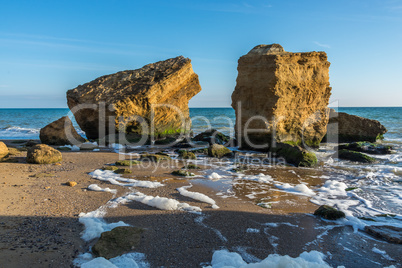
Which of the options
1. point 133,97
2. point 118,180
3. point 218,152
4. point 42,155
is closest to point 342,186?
point 218,152

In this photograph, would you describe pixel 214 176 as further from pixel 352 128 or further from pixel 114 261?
pixel 352 128

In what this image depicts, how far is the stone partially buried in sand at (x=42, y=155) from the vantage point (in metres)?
8.31

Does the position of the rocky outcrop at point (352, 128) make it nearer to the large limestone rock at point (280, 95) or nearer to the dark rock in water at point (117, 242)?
the large limestone rock at point (280, 95)

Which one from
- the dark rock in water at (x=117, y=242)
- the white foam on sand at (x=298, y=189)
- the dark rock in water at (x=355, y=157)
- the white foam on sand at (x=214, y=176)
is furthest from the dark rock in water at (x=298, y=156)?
the dark rock in water at (x=117, y=242)

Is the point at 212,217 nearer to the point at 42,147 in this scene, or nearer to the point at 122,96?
the point at 42,147

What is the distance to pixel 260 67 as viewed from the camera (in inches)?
504

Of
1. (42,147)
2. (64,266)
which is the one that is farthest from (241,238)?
(42,147)

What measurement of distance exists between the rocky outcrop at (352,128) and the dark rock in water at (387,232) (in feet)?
50.1

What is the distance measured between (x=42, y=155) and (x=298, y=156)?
8.57 meters

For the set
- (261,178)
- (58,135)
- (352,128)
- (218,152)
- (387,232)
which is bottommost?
(387,232)

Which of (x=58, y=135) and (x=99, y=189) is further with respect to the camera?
(x=58, y=135)

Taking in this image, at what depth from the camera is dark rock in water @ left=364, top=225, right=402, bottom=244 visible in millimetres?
4203

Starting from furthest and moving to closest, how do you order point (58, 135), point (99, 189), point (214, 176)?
point (58, 135)
point (214, 176)
point (99, 189)

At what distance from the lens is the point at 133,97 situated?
50.4 feet
